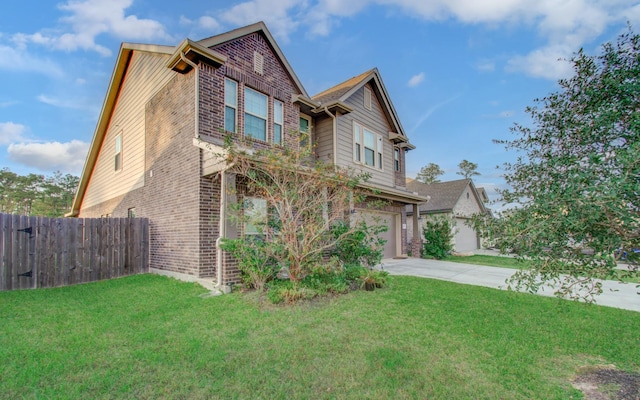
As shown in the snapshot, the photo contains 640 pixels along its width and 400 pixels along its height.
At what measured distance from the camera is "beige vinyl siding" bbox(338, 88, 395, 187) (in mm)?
11804

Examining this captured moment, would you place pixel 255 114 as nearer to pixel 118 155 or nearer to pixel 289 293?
pixel 289 293

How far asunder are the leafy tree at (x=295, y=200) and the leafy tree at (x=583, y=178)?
154 inches

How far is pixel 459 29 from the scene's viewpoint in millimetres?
9695

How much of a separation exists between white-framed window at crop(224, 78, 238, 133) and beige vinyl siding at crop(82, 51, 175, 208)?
1.77m

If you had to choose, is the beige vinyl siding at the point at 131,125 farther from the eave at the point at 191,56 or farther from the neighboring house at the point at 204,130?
the eave at the point at 191,56

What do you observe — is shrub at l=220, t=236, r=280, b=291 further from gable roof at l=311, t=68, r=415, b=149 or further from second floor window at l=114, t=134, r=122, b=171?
second floor window at l=114, t=134, r=122, b=171

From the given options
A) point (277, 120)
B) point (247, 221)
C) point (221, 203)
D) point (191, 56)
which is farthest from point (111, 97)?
point (247, 221)

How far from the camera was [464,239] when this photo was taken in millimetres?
20297

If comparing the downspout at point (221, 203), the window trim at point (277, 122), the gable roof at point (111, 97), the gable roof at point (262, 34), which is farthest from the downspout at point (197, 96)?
the window trim at point (277, 122)

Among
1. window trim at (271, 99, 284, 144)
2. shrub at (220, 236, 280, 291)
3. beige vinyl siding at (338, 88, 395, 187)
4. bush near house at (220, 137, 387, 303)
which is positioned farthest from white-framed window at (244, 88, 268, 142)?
shrub at (220, 236, 280, 291)

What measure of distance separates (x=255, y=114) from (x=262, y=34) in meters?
2.62

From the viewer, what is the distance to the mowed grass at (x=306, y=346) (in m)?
2.97

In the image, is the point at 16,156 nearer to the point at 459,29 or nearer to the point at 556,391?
the point at 459,29

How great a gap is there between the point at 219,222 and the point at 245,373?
4.84m
